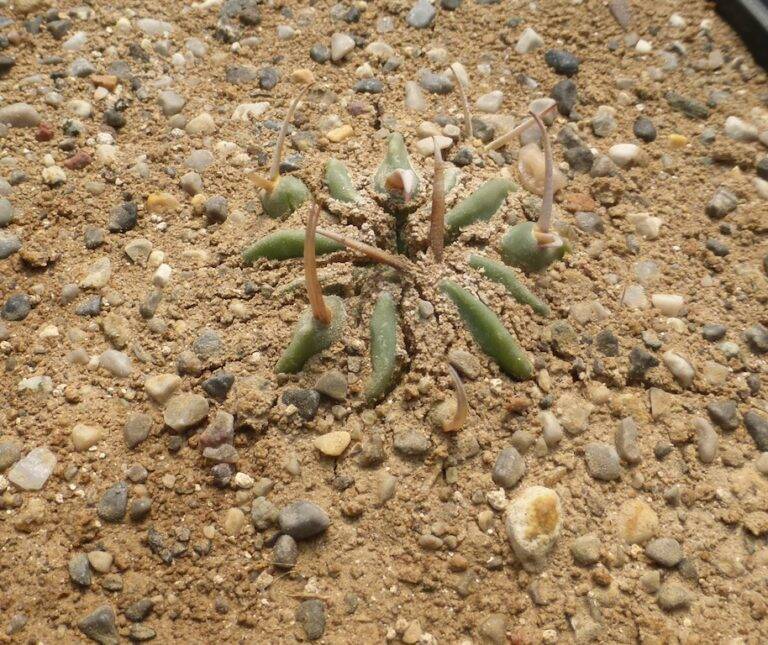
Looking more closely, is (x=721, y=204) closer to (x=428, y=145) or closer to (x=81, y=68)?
(x=428, y=145)

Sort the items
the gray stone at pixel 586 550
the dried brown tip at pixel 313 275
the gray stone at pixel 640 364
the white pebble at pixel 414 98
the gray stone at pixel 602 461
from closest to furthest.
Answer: the dried brown tip at pixel 313 275 < the gray stone at pixel 586 550 < the gray stone at pixel 602 461 < the gray stone at pixel 640 364 < the white pebble at pixel 414 98

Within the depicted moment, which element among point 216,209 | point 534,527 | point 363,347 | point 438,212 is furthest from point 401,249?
point 534,527

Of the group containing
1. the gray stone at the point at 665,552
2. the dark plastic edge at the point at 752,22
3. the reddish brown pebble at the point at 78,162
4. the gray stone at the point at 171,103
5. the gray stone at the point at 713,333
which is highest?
the dark plastic edge at the point at 752,22

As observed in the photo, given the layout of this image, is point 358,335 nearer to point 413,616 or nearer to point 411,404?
point 411,404

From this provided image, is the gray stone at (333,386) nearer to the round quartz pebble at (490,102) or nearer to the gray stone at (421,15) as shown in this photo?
the round quartz pebble at (490,102)

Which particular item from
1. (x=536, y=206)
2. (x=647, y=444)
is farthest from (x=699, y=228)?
(x=647, y=444)

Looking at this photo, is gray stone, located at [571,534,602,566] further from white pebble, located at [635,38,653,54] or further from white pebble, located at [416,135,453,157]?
white pebble, located at [635,38,653,54]

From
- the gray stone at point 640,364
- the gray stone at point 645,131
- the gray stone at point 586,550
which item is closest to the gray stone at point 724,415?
the gray stone at point 640,364
